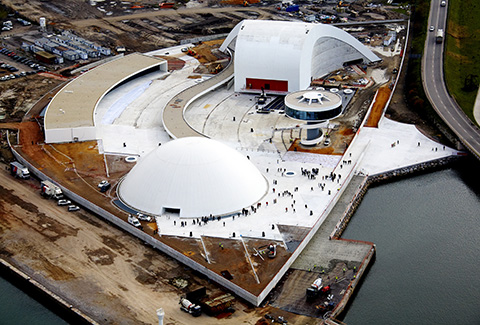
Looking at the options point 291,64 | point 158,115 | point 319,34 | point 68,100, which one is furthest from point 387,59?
point 68,100

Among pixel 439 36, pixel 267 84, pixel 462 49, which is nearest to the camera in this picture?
pixel 267 84

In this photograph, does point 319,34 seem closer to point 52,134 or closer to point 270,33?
point 270,33

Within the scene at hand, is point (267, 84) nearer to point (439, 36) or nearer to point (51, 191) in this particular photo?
point (439, 36)

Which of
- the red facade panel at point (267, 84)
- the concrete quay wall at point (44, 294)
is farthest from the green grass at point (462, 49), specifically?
the concrete quay wall at point (44, 294)

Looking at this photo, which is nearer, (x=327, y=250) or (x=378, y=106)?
(x=327, y=250)

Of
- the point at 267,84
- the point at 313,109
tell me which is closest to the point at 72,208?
the point at 313,109

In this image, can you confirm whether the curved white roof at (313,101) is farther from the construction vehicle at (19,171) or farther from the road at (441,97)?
the construction vehicle at (19,171)

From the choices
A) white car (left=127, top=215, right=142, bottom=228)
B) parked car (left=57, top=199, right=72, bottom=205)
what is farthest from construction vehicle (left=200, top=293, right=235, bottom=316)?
parked car (left=57, top=199, right=72, bottom=205)
